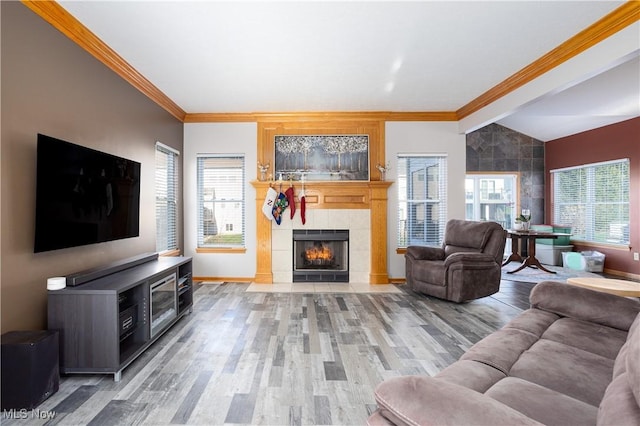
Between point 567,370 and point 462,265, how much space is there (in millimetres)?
2513

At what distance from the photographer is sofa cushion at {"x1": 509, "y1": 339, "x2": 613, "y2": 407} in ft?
3.98

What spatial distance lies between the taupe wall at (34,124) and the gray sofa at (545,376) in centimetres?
245

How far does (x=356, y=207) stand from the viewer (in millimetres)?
4965

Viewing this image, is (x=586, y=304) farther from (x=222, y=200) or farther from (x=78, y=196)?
(x=222, y=200)

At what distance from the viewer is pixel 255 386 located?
80.0 inches

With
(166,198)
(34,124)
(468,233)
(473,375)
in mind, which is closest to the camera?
(473,375)

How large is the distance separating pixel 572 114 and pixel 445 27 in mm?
4032

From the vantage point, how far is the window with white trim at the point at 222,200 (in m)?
5.05

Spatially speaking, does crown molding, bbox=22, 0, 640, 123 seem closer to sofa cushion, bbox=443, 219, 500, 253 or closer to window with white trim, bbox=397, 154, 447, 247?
window with white trim, bbox=397, 154, 447, 247

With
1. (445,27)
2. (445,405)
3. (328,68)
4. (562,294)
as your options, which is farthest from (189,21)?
(562,294)

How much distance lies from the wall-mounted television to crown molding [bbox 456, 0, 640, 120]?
4.29 meters

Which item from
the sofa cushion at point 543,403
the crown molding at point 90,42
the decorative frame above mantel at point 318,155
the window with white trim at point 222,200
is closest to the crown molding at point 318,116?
→ the decorative frame above mantel at point 318,155

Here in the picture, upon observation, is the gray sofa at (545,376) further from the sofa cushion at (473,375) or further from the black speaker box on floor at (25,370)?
the black speaker box on floor at (25,370)

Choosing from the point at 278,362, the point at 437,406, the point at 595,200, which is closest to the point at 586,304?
the point at 437,406
